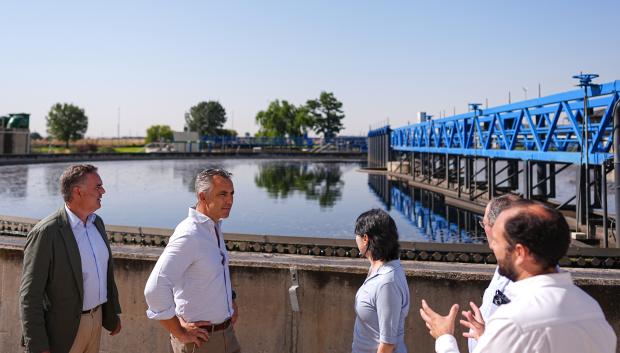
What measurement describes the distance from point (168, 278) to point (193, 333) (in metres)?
0.35

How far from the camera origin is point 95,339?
3.12m

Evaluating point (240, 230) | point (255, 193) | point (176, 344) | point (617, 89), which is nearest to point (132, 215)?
point (240, 230)

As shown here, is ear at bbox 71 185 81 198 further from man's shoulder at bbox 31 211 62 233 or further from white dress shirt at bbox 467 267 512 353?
white dress shirt at bbox 467 267 512 353

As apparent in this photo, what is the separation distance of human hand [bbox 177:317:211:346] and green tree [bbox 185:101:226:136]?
129411 mm

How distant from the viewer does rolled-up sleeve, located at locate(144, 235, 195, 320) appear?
257cm

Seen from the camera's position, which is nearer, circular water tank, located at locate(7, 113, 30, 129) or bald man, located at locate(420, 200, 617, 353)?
bald man, located at locate(420, 200, 617, 353)

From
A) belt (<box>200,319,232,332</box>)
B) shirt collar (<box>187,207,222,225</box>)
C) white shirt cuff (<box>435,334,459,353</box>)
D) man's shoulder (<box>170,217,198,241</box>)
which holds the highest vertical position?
shirt collar (<box>187,207,222,225</box>)

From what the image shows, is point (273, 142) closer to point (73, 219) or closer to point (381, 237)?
point (73, 219)

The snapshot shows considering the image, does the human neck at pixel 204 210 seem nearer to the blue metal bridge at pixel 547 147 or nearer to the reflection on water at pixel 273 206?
the blue metal bridge at pixel 547 147

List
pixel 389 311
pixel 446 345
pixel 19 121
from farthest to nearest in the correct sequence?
pixel 19 121
pixel 389 311
pixel 446 345

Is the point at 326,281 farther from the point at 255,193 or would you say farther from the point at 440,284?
the point at 255,193

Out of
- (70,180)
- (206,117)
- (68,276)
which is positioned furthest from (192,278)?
(206,117)

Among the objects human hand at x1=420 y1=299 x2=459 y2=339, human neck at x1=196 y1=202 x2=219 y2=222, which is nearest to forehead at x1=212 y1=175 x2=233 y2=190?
human neck at x1=196 y1=202 x2=219 y2=222

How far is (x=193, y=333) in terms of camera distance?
2.71 meters
